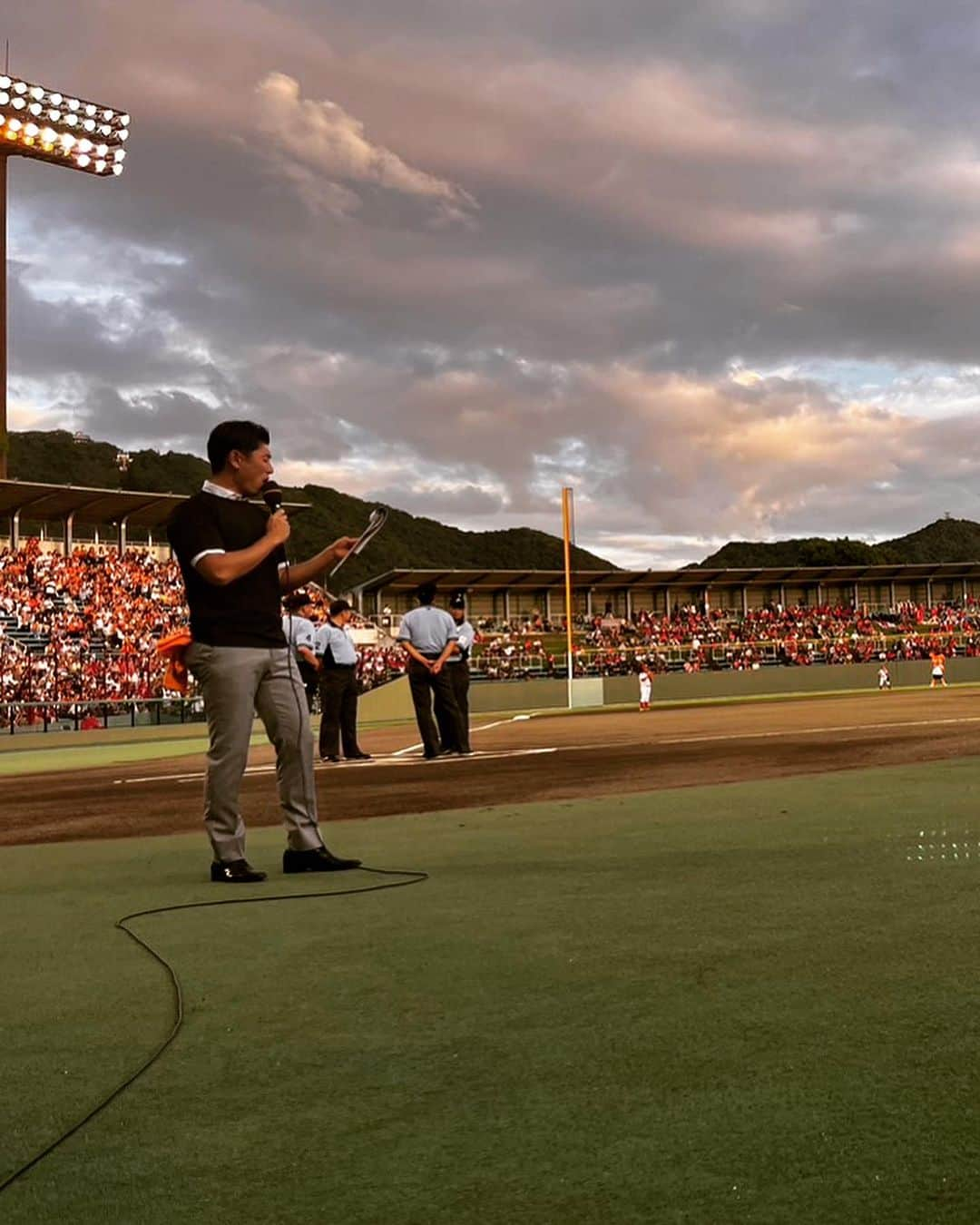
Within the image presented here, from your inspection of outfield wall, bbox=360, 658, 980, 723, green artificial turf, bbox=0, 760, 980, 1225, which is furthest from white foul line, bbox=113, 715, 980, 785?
outfield wall, bbox=360, 658, 980, 723

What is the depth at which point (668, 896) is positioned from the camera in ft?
13.7

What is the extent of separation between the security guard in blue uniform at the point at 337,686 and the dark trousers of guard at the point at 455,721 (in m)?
1.10

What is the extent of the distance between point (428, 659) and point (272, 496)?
815 centimetres

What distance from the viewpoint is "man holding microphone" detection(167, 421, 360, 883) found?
199 inches

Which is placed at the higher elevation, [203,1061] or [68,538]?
[68,538]

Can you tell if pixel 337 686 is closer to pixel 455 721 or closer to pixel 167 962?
pixel 455 721

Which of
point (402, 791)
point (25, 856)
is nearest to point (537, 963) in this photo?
point (25, 856)

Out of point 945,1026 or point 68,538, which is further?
point 68,538

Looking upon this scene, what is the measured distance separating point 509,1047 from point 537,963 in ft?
2.45

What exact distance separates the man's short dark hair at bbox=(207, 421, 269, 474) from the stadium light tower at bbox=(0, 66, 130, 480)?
36538 millimetres

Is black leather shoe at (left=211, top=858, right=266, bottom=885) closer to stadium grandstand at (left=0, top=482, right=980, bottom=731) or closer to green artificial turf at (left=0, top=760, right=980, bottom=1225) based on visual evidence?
green artificial turf at (left=0, top=760, right=980, bottom=1225)

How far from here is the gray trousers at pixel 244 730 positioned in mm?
5059

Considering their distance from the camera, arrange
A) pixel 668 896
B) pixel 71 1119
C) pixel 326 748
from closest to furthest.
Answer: pixel 71 1119, pixel 668 896, pixel 326 748

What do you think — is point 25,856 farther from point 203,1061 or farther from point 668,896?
point 203,1061
